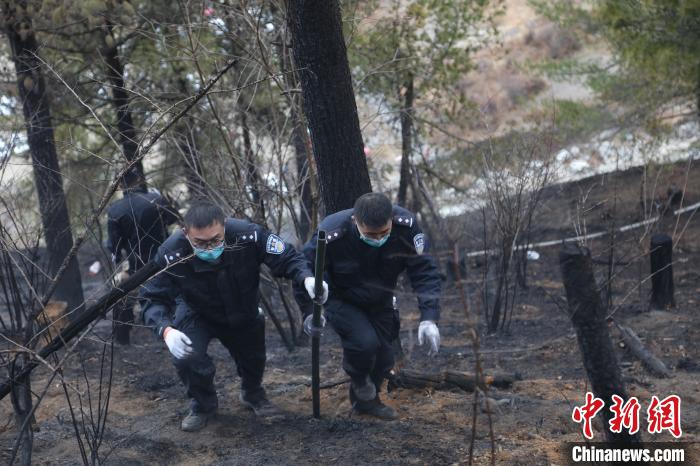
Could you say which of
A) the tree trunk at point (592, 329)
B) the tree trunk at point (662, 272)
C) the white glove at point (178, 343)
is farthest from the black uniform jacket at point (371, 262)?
the tree trunk at point (662, 272)

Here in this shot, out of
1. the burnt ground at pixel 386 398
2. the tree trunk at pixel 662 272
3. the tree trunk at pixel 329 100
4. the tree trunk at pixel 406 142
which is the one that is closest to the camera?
the burnt ground at pixel 386 398

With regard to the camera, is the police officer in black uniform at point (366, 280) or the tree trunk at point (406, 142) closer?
the police officer in black uniform at point (366, 280)

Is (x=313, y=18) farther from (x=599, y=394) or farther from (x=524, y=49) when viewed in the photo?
(x=524, y=49)

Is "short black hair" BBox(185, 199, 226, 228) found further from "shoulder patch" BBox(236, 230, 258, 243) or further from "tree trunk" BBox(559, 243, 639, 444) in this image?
"tree trunk" BBox(559, 243, 639, 444)

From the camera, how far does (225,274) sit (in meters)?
5.20

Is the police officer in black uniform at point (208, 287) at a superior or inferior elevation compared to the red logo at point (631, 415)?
superior

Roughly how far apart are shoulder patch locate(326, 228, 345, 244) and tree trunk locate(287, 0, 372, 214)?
0.82 meters

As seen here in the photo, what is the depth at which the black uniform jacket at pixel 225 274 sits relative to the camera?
16.8ft

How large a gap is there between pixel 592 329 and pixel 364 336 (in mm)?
2248

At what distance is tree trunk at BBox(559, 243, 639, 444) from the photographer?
3.06 meters

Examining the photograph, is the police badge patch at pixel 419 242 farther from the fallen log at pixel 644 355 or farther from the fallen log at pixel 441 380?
the fallen log at pixel 644 355

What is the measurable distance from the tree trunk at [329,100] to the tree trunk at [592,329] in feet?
9.41

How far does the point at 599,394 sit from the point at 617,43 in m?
9.97

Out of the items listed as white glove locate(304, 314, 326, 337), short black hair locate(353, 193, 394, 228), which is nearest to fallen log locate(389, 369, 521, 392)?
white glove locate(304, 314, 326, 337)
